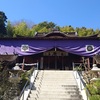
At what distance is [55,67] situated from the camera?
77.4 feet

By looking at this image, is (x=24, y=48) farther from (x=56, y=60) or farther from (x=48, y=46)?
(x=56, y=60)

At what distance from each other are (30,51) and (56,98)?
11.8 meters

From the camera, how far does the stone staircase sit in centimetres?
1148

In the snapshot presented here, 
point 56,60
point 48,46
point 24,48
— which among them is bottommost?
point 56,60

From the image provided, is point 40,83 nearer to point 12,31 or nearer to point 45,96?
point 45,96

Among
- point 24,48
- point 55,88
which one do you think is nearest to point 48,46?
point 24,48

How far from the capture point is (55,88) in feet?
42.3

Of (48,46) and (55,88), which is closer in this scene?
(55,88)

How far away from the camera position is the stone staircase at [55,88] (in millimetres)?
11483

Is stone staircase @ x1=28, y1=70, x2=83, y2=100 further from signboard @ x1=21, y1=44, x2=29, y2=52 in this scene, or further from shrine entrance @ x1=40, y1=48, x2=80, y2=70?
shrine entrance @ x1=40, y1=48, x2=80, y2=70

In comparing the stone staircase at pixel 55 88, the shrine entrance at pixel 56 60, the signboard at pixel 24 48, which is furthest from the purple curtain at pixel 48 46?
the stone staircase at pixel 55 88

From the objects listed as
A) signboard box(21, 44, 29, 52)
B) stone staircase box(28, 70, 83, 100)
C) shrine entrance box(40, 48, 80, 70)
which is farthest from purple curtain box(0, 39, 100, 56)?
stone staircase box(28, 70, 83, 100)

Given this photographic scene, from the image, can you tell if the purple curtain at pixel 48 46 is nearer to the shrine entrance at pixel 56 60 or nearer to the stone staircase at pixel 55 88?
the shrine entrance at pixel 56 60

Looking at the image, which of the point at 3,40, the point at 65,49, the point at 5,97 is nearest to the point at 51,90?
the point at 5,97
